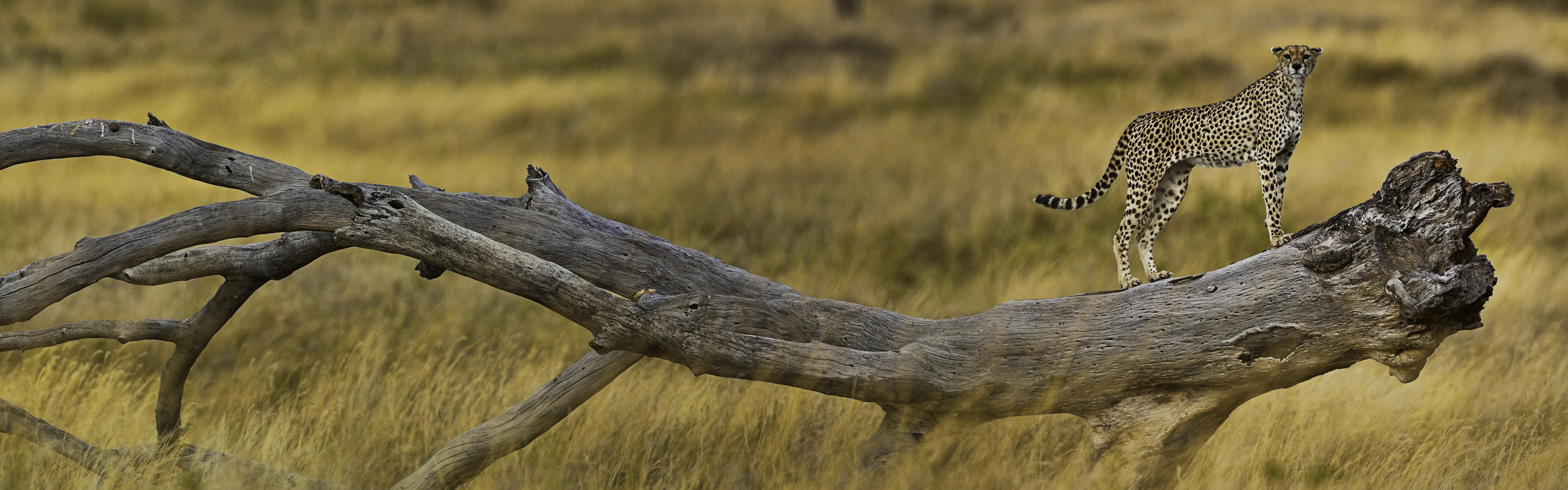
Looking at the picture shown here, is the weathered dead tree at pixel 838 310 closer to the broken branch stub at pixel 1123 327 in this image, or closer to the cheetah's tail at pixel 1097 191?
the broken branch stub at pixel 1123 327

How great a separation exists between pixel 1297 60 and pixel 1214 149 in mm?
377

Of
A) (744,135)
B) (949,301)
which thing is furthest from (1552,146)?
(744,135)

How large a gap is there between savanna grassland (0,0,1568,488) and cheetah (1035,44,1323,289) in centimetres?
123

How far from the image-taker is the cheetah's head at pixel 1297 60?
333cm

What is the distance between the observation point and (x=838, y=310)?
393 centimetres

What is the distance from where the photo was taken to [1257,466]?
476 centimetres

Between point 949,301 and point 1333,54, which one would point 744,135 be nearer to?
point 949,301

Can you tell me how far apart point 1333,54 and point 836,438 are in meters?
12.6

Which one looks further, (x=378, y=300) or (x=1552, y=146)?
(x=1552, y=146)

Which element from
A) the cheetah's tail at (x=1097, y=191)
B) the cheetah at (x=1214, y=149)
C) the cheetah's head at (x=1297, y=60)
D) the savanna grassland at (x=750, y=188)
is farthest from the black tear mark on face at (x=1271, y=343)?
the savanna grassland at (x=750, y=188)

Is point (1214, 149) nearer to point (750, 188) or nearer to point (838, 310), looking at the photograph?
point (838, 310)

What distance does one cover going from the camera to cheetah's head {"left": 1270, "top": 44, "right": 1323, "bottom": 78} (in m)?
3.33

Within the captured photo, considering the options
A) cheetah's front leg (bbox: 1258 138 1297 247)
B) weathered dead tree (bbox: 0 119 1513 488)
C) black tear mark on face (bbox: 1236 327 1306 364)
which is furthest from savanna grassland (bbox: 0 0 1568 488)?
cheetah's front leg (bbox: 1258 138 1297 247)

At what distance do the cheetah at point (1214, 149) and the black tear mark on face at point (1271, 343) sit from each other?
0.28m
